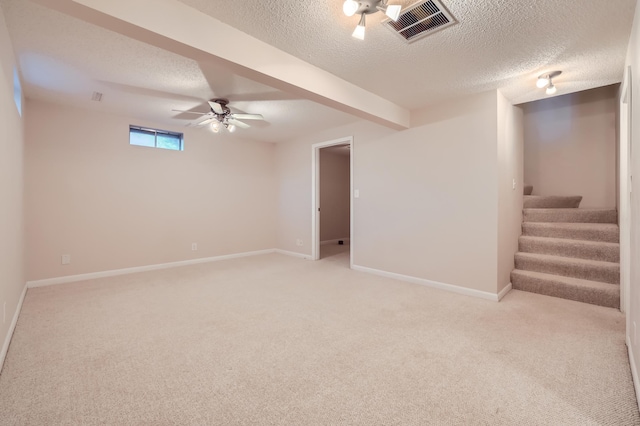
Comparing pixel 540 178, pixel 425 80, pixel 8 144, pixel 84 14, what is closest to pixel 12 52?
pixel 8 144

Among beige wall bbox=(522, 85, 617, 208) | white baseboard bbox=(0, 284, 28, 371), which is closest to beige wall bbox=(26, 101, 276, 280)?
white baseboard bbox=(0, 284, 28, 371)

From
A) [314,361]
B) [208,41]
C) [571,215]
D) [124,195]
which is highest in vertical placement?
[208,41]

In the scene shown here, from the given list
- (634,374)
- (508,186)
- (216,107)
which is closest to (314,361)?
(634,374)

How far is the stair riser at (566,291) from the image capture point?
296cm

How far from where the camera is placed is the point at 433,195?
3.69 m

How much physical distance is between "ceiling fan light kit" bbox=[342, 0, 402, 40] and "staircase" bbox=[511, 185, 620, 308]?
132 inches

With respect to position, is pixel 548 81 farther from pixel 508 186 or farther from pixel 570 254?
pixel 570 254

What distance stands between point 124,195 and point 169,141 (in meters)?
1.15

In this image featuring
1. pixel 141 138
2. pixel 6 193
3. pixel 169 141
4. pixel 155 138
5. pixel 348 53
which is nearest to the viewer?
pixel 6 193

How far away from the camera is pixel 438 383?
69.4 inches

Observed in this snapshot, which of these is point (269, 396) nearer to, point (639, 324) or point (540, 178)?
point (639, 324)

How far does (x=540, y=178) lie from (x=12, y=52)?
21.7 feet

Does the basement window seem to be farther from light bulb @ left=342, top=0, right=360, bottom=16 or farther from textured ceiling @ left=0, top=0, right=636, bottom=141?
light bulb @ left=342, top=0, right=360, bottom=16

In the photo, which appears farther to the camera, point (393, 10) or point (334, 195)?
point (334, 195)
